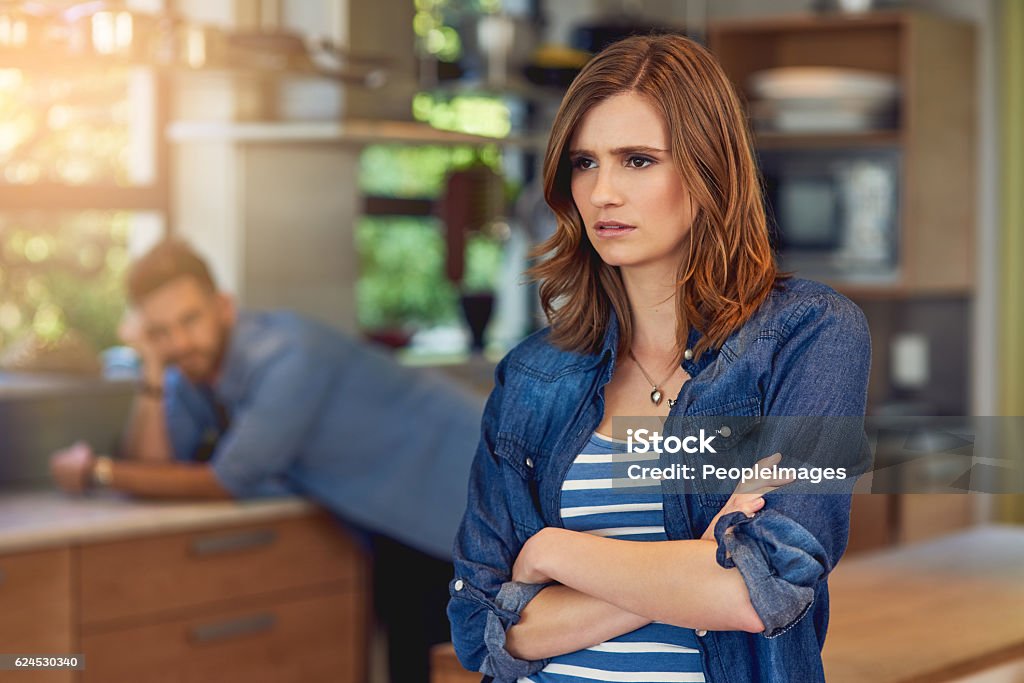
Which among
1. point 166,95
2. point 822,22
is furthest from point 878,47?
point 166,95

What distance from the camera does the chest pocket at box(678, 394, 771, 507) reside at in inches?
50.1

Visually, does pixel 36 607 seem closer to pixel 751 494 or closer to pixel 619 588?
pixel 619 588

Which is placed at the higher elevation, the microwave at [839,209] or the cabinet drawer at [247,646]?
the microwave at [839,209]

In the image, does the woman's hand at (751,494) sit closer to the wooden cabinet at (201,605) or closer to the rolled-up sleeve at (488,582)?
the rolled-up sleeve at (488,582)

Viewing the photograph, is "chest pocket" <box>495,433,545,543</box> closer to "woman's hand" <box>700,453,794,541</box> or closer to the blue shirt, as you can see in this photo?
"woman's hand" <box>700,453,794,541</box>

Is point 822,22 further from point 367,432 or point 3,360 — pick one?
point 3,360

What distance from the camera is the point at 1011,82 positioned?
13.7 feet

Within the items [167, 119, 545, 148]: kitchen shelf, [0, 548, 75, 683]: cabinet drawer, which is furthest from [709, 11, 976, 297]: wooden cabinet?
[0, 548, 75, 683]: cabinet drawer

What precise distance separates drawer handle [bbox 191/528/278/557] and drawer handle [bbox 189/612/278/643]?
15 centimetres

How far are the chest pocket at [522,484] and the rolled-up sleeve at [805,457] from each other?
23cm

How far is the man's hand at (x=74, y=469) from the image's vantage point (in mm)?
2955

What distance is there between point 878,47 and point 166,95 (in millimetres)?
2099

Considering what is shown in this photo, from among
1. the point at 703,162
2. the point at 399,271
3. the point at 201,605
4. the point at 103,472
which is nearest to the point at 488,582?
the point at 703,162

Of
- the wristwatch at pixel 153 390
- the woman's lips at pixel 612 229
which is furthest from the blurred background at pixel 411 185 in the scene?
the woman's lips at pixel 612 229
